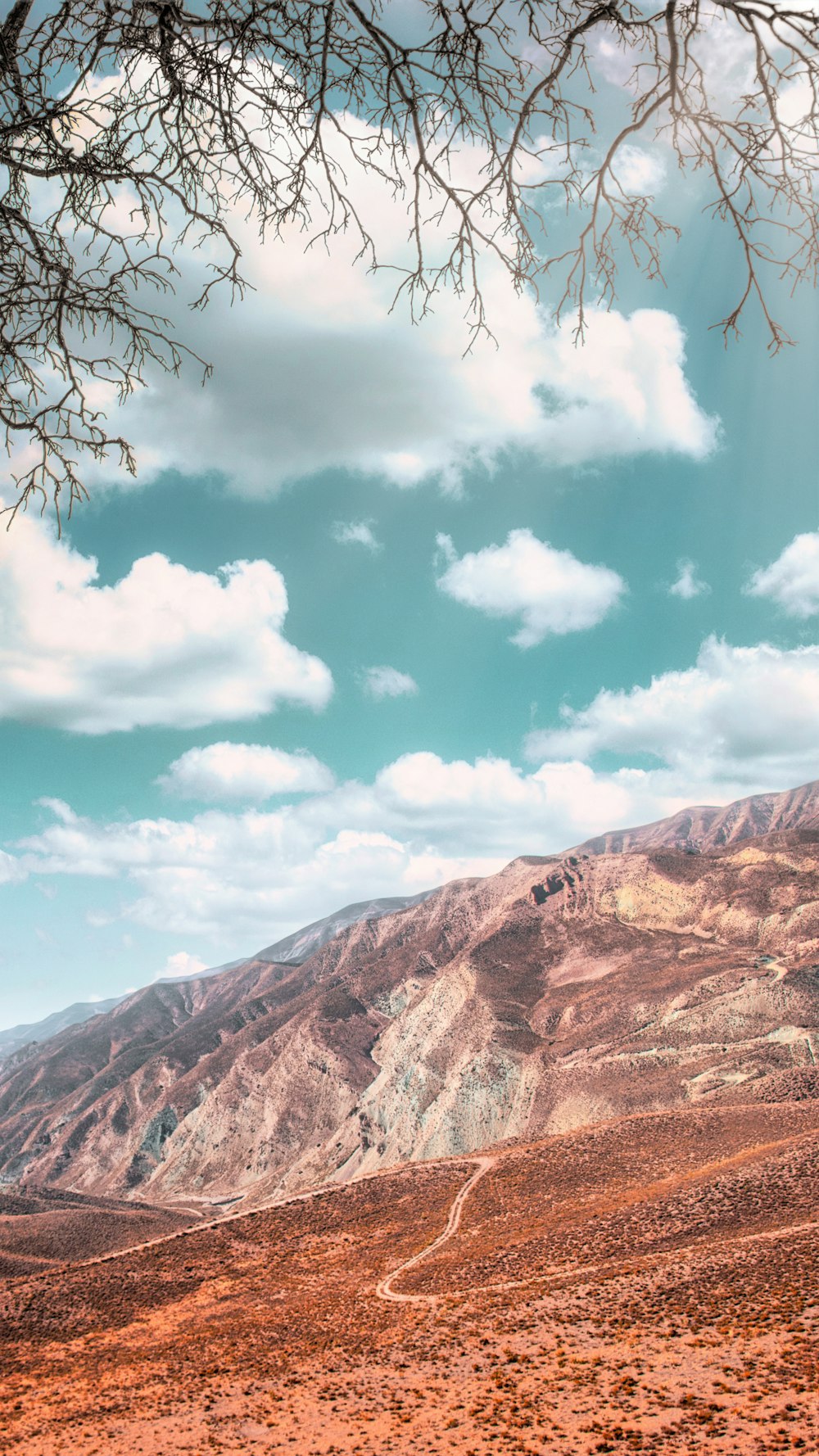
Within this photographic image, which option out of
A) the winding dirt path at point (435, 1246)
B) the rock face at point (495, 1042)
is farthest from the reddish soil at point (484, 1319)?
the rock face at point (495, 1042)

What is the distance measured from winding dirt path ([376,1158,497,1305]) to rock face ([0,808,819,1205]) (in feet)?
47.8

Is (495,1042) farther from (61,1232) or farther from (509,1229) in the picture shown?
(509,1229)

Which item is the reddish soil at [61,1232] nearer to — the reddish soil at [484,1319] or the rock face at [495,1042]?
the reddish soil at [484,1319]

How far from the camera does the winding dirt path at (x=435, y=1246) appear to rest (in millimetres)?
21312

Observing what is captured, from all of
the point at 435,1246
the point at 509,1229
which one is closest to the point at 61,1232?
the point at 435,1246

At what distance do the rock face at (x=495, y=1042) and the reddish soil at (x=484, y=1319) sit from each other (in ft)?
53.2

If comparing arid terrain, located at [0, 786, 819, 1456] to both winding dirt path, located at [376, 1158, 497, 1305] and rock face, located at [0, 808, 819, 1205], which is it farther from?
rock face, located at [0, 808, 819, 1205]

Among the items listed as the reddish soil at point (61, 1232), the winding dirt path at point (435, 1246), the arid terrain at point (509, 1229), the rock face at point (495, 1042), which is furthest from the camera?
the rock face at point (495, 1042)

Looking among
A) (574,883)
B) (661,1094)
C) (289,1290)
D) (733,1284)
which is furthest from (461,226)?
(574,883)

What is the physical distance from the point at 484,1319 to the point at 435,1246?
1165cm

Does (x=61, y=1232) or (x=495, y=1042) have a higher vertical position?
(x=495, y=1042)

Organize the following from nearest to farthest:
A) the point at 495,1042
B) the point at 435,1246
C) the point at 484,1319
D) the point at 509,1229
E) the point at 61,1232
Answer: the point at 484,1319
the point at 509,1229
the point at 435,1246
the point at 61,1232
the point at 495,1042

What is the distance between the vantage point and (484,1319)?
56.9 ft

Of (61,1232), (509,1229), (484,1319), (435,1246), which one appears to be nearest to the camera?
(484,1319)
